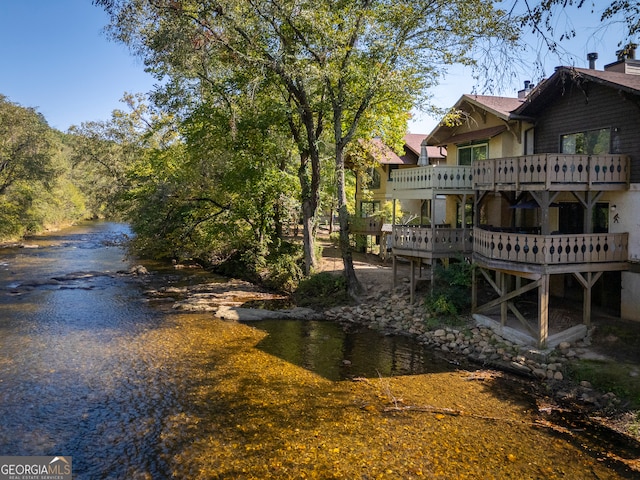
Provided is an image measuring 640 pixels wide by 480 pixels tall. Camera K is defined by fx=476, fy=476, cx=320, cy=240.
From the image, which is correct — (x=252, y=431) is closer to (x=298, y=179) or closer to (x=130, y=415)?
(x=130, y=415)

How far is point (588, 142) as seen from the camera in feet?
54.4

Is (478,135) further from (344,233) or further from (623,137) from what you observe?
(344,233)

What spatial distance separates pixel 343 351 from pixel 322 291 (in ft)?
22.7

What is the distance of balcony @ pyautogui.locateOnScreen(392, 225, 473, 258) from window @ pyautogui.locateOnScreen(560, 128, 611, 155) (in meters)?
4.67

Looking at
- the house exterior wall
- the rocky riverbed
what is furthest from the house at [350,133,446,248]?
the house exterior wall

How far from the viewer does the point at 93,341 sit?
54.7 feet

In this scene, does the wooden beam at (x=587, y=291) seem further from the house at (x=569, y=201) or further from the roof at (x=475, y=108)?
the roof at (x=475, y=108)

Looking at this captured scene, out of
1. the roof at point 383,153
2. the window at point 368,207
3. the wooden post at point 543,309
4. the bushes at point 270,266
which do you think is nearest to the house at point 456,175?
the wooden post at point 543,309

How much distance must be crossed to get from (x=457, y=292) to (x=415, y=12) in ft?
37.2

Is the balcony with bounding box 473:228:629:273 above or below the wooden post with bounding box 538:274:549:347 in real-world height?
above

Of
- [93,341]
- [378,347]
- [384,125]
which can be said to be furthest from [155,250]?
[378,347]

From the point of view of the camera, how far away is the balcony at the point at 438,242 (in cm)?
1875

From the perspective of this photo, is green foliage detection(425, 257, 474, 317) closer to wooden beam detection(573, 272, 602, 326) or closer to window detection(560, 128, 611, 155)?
wooden beam detection(573, 272, 602, 326)

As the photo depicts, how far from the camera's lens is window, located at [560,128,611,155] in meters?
15.9
